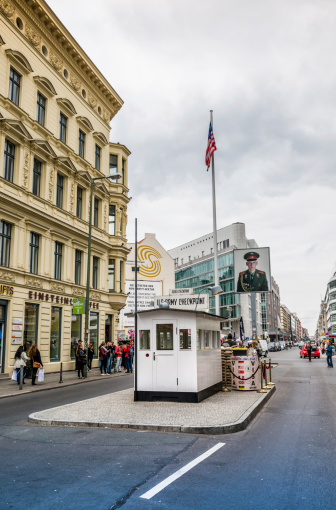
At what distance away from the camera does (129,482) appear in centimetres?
556

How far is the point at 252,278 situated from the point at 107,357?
81.0 ft

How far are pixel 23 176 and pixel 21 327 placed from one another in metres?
7.83

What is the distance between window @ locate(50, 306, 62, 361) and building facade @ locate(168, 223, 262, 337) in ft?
209

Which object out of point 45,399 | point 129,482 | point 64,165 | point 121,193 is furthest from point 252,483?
point 121,193

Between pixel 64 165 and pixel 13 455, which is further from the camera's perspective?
pixel 64 165

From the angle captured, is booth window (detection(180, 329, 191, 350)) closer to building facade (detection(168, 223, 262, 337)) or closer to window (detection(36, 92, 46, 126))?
window (detection(36, 92, 46, 126))

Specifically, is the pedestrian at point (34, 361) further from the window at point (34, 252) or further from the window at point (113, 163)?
the window at point (113, 163)

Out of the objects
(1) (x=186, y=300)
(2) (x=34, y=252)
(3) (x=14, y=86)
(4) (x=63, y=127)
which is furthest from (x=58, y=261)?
(1) (x=186, y=300)

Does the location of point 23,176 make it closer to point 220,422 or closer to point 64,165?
point 64,165

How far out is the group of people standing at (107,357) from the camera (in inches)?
883

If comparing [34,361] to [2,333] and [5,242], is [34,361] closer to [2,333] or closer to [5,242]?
[2,333]

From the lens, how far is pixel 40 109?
26.4 metres

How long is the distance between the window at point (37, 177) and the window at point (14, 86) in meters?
3.34

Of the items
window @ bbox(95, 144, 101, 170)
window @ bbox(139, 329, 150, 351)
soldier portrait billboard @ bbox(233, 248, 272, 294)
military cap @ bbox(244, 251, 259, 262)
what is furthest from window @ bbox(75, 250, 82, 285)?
military cap @ bbox(244, 251, 259, 262)
